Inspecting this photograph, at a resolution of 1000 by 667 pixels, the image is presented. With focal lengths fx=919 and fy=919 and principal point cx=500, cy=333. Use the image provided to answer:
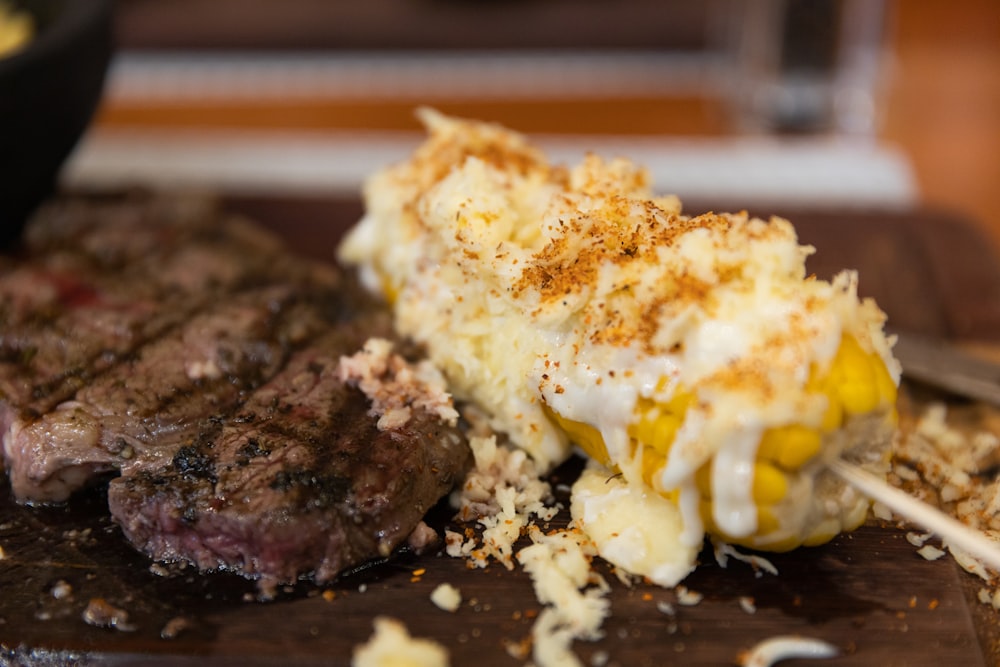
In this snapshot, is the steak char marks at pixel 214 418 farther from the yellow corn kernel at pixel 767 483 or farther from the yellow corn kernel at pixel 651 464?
the yellow corn kernel at pixel 767 483

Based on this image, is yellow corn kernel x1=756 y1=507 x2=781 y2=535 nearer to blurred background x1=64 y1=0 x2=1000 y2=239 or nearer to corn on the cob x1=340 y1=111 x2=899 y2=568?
corn on the cob x1=340 y1=111 x2=899 y2=568

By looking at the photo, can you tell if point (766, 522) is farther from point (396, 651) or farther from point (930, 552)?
point (396, 651)

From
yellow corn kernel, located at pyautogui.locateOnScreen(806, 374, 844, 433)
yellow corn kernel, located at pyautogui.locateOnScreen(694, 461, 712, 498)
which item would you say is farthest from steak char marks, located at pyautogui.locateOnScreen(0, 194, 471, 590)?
yellow corn kernel, located at pyautogui.locateOnScreen(806, 374, 844, 433)

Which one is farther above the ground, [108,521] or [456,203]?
[456,203]

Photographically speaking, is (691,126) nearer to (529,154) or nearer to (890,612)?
(529,154)

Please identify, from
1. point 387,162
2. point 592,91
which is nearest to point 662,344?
point 387,162

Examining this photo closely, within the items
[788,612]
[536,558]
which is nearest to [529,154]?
[536,558]

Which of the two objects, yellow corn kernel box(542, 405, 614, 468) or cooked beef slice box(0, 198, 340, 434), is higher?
cooked beef slice box(0, 198, 340, 434)
